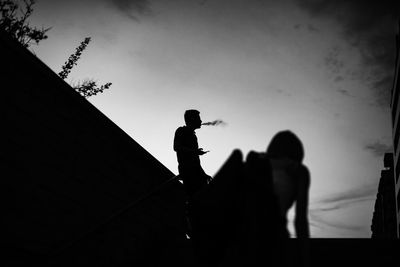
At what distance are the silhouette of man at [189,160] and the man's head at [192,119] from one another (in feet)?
0.34

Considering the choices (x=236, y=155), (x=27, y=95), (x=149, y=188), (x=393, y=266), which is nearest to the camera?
(x=236, y=155)

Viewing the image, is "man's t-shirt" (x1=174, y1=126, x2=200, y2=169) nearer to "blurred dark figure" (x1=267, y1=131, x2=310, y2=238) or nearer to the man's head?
the man's head

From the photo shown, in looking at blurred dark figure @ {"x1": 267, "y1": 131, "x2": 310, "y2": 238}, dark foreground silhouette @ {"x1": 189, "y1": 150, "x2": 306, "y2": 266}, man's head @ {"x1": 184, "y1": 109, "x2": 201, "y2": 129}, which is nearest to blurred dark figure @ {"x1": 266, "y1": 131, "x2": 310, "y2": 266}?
blurred dark figure @ {"x1": 267, "y1": 131, "x2": 310, "y2": 238}

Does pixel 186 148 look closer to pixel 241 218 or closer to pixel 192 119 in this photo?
pixel 192 119

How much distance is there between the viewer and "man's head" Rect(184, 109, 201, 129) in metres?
5.08

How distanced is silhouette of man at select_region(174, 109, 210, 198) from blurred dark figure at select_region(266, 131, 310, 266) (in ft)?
8.27

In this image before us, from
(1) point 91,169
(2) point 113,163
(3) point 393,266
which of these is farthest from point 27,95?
(3) point 393,266

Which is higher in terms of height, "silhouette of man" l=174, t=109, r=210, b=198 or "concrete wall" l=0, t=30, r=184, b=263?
"silhouette of man" l=174, t=109, r=210, b=198

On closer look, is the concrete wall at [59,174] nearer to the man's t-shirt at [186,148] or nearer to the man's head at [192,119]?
the man's t-shirt at [186,148]

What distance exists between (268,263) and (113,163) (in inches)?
181

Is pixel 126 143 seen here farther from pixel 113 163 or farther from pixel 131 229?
pixel 131 229

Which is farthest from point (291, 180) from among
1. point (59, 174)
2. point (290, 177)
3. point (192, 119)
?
point (59, 174)

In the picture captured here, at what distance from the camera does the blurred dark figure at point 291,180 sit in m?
2.16

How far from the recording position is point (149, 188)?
6867 mm
